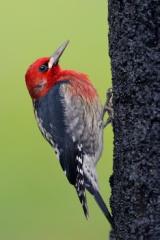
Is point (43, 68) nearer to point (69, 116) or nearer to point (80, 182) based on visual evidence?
point (69, 116)

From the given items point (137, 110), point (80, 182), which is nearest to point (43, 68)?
point (80, 182)

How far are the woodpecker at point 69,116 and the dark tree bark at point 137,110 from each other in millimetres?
1536

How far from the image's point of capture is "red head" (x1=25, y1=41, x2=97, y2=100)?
6297mm

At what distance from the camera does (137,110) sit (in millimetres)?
4199

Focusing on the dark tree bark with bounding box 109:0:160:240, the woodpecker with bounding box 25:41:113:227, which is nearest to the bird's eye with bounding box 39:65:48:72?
the woodpecker with bounding box 25:41:113:227

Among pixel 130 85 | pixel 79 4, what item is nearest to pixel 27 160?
pixel 79 4

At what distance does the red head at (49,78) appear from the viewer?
20.7 feet

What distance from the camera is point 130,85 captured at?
4.23m

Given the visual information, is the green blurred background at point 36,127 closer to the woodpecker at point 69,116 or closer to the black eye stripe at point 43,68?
the woodpecker at point 69,116

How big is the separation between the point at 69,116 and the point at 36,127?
4192mm

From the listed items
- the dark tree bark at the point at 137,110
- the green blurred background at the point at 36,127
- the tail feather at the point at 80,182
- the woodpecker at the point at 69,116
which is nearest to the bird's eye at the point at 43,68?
the woodpecker at the point at 69,116

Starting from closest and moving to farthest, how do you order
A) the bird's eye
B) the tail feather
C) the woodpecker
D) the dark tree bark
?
the dark tree bark
the tail feather
the woodpecker
the bird's eye

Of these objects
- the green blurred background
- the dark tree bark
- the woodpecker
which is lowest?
the green blurred background

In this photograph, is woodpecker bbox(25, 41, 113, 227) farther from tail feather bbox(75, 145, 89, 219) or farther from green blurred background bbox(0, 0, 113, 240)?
green blurred background bbox(0, 0, 113, 240)
